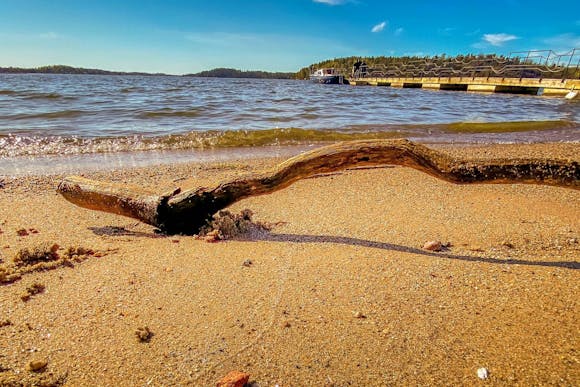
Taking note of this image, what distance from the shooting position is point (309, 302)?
1855mm

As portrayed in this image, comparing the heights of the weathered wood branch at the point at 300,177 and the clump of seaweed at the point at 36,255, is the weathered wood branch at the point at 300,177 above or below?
above

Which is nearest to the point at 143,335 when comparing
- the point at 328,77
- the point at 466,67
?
the point at 466,67

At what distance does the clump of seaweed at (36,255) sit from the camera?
222 cm

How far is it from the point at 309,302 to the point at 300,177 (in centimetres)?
121

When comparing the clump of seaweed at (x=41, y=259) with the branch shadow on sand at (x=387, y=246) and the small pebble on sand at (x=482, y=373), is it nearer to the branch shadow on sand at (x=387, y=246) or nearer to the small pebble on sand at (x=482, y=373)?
the branch shadow on sand at (x=387, y=246)

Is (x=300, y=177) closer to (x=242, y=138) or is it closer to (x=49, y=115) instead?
(x=242, y=138)

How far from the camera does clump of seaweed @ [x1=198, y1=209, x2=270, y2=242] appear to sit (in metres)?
2.79

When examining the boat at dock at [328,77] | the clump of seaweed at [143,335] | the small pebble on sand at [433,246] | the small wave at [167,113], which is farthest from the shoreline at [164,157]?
the boat at dock at [328,77]

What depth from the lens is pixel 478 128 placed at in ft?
32.3

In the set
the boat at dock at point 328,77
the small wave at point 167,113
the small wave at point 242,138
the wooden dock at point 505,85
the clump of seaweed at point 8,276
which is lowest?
the clump of seaweed at point 8,276

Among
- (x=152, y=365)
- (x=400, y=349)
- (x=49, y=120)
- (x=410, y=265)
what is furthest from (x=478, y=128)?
(x=49, y=120)

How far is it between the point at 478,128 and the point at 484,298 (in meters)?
9.61

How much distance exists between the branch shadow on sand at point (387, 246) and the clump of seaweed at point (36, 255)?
4.90ft

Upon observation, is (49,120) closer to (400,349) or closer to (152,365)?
(152,365)
